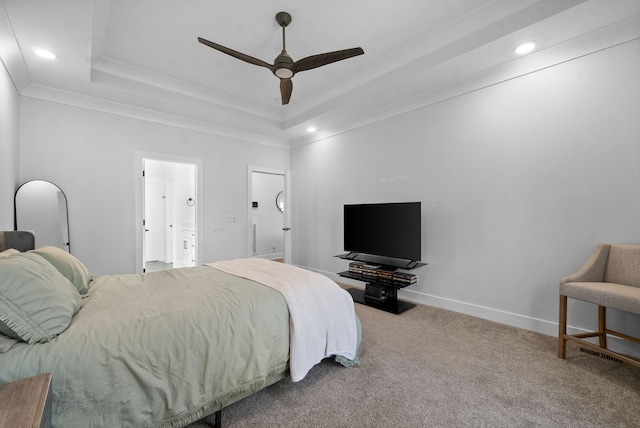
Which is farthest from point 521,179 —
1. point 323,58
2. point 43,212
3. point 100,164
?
point 43,212

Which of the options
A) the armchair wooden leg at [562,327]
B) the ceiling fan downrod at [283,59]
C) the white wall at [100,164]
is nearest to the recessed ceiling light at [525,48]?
the ceiling fan downrod at [283,59]

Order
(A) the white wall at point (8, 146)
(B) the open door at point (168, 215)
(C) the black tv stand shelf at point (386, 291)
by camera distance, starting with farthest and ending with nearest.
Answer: (B) the open door at point (168, 215), (C) the black tv stand shelf at point (386, 291), (A) the white wall at point (8, 146)

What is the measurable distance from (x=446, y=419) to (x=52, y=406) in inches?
75.5

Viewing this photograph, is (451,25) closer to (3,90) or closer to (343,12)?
(343,12)

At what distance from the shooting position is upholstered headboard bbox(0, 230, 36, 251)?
6.43ft

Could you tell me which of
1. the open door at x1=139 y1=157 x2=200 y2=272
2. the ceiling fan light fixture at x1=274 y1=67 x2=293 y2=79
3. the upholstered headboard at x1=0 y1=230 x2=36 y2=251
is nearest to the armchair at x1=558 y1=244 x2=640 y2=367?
the ceiling fan light fixture at x1=274 y1=67 x2=293 y2=79

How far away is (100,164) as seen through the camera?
3.57 m

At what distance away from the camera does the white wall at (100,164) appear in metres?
3.21

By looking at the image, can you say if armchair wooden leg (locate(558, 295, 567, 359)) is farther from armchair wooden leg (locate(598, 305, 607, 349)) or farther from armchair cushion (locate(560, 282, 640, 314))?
armchair wooden leg (locate(598, 305, 607, 349))

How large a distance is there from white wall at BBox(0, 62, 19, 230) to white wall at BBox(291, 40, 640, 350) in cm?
397

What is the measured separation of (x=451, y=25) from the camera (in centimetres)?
261

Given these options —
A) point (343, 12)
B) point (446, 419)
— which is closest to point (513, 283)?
point (446, 419)

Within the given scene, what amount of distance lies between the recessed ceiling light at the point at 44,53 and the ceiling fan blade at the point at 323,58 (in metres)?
2.25

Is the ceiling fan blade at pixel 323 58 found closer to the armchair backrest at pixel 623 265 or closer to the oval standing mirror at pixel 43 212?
the armchair backrest at pixel 623 265
